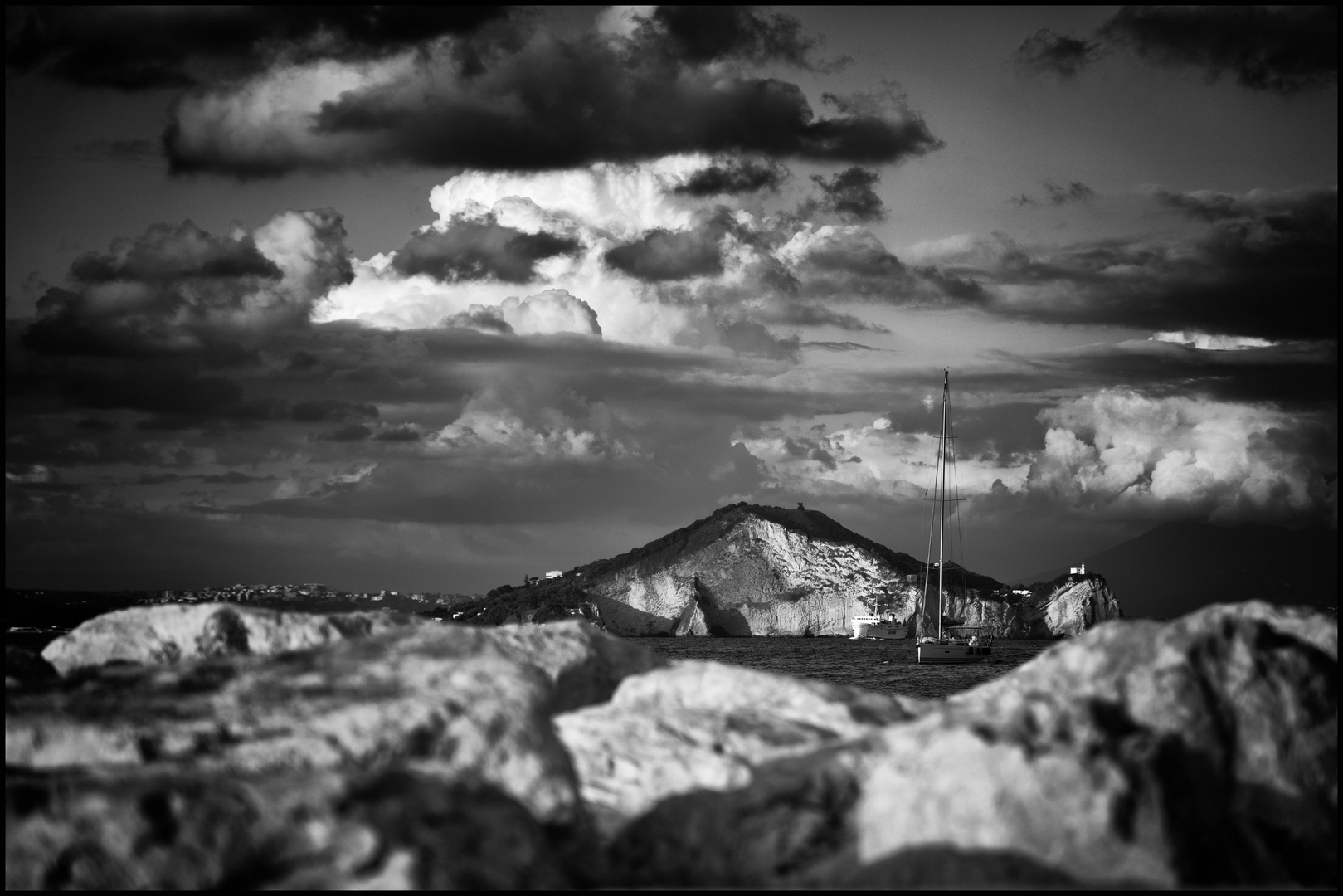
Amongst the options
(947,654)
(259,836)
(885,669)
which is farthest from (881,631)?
(259,836)

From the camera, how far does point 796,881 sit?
8.78 metres

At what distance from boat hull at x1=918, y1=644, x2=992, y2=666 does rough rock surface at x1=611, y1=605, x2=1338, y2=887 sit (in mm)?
90738

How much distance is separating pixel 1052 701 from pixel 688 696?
13.0 feet

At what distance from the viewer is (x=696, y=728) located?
36.3ft

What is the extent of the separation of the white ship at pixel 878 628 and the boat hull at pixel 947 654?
74731mm

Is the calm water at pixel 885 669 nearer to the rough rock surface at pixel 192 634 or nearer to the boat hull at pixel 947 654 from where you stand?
the boat hull at pixel 947 654

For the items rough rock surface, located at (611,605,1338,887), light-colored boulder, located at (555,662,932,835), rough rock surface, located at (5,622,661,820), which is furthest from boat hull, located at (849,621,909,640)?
rough rock surface, located at (5,622,661,820)

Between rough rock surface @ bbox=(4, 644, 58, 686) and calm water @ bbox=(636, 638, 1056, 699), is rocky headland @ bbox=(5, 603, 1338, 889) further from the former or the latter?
calm water @ bbox=(636, 638, 1056, 699)

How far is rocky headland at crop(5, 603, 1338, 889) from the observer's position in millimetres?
8047

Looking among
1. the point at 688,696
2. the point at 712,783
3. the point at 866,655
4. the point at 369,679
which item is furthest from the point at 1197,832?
the point at 866,655

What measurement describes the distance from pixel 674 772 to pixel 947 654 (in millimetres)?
93872

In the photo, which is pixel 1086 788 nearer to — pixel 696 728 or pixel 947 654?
pixel 696 728

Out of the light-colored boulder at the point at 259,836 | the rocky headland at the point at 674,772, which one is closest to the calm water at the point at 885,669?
the rocky headland at the point at 674,772

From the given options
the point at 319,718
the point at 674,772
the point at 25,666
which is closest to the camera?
the point at 319,718
